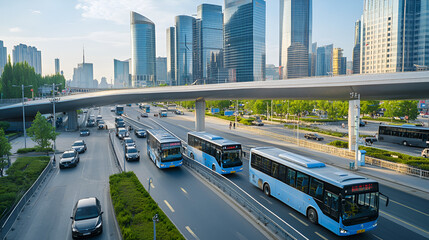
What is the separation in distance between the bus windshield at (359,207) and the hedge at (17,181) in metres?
18.2

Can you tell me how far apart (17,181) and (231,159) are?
17.0 meters

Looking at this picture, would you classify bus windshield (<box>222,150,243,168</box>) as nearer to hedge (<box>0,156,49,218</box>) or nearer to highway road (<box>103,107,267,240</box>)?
highway road (<box>103,107,267,240</box>)

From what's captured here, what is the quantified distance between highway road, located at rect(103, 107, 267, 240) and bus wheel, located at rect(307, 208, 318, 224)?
3.13 meters

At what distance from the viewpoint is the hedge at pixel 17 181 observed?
57.1 feet

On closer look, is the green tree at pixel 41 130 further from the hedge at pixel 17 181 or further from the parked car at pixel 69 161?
the parked car at pixel 69 161

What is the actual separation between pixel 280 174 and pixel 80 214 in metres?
11.9

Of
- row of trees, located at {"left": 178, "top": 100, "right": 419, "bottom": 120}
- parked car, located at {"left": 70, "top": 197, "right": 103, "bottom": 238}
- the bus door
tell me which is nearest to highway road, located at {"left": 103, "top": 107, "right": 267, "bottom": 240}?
the bus door

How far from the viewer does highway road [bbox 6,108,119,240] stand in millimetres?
14977

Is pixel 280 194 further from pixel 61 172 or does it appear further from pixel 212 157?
pixel 61 172

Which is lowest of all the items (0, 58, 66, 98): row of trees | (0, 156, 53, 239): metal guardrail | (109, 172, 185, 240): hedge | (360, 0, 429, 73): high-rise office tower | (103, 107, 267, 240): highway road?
(103, 107, 267, 240): highway road

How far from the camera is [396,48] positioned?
489ft

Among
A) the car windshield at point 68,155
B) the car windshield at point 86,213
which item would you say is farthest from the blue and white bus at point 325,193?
the car windshield at point 68,155

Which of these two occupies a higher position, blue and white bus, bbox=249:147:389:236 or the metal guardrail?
blue and white bus, bbox=249:147:389:236

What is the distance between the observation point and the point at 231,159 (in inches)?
963
